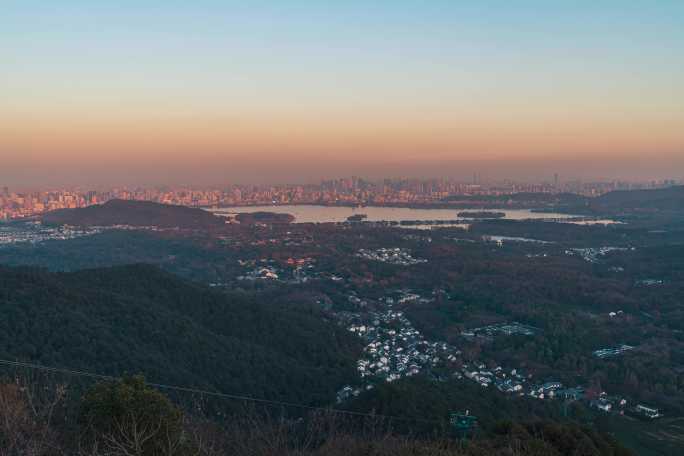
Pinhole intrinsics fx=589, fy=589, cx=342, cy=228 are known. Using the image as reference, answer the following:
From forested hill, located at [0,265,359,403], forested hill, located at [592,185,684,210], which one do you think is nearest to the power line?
forested hill, located at [0,265,359,403]

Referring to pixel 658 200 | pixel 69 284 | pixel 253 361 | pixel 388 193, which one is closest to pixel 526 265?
pixel 253 361

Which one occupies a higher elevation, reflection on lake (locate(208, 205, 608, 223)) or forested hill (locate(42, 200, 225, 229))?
forested hill (locate(42, 200, 225, 229))

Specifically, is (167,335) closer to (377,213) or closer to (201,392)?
(201,392)

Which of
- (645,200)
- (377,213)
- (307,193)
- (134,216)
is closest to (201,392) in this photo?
(134,216)

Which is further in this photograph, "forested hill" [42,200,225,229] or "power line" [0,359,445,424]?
"forested hill" [42,200,225,229]

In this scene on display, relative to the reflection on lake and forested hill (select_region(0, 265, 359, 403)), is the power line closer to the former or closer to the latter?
forested hill (select_region(0, 265, 359, 403))

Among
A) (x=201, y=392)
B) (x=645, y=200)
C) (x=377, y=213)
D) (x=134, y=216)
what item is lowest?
(x=201, y=392)
